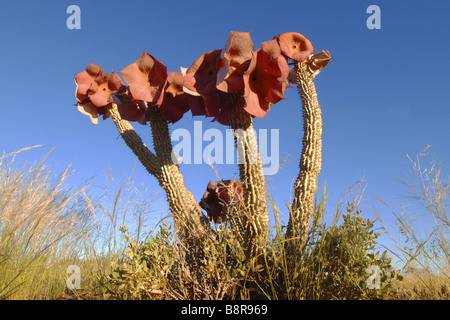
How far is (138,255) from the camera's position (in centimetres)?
242

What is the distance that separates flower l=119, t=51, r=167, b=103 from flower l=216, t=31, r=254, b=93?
2.57 feet

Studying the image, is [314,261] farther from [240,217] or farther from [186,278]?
[186,278]

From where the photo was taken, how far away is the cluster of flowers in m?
2.28

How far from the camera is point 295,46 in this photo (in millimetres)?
2748

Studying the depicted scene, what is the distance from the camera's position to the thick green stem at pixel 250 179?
235 cm

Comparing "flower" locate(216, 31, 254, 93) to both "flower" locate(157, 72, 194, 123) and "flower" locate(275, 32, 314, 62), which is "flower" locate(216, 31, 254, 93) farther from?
"flower" locate(157, 72, 194, 123)

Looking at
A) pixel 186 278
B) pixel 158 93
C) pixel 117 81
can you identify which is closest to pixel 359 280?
pixel 186 278

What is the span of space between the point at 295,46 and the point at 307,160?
37.4 inches

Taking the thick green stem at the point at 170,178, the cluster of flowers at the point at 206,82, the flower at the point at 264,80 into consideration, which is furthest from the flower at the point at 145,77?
the flower at the point at 264,80

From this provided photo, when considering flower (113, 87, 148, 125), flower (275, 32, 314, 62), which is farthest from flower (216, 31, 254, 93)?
flower (113, 87, 148, 125)

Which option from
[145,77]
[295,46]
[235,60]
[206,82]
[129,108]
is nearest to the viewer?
[235,60]

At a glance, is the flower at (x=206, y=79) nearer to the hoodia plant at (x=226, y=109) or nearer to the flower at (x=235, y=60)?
the hoodia plant at (x=226, y=109)

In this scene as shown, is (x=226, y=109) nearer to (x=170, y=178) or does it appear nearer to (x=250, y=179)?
(x=250, y=179)

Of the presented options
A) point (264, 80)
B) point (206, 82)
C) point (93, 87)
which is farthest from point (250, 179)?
point (93, 87)
